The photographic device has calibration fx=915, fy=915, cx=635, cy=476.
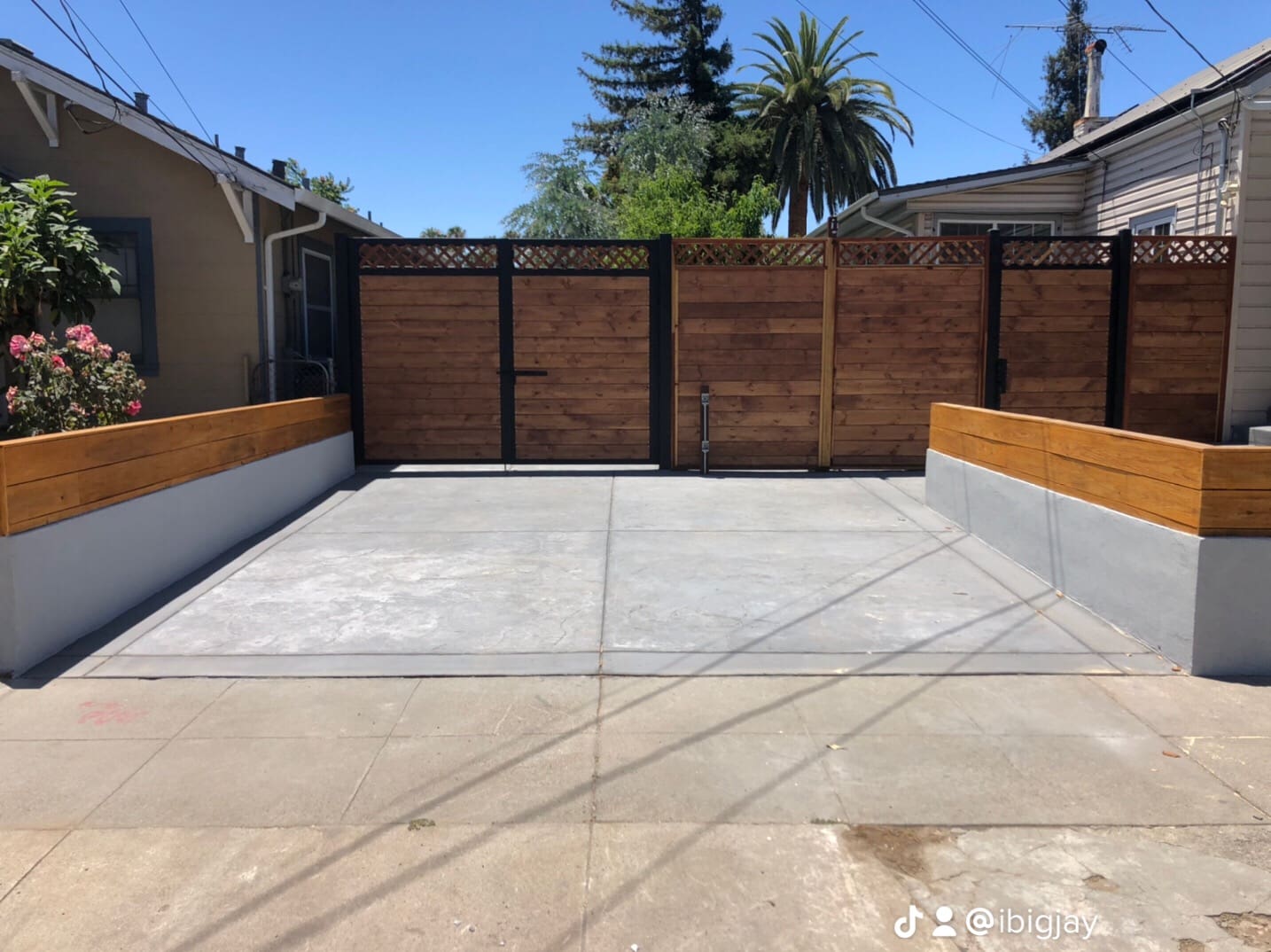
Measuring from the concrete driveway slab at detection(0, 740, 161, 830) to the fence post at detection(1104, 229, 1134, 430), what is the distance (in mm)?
9755

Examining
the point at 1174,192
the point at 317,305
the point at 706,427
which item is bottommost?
the point at 706,427

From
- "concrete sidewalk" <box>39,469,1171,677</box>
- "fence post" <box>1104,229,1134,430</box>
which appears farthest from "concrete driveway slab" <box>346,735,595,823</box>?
"fence post" <box>1104,229,1134,430</box>

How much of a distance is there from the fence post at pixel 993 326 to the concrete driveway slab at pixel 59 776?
887cm

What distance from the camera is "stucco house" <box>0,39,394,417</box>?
31.9ft

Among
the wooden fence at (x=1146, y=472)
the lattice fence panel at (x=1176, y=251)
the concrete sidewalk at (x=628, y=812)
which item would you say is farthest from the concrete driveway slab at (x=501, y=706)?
the lattice fence panel at (x=1176, y=251)

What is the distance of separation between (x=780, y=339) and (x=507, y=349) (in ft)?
9.93

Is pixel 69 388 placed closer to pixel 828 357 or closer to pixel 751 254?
pixel 751 254

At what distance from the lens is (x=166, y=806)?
10.9 ft

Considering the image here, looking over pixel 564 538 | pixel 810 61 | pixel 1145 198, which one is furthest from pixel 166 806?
pixel 810 61

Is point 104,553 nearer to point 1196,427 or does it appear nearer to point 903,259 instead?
point 903,259

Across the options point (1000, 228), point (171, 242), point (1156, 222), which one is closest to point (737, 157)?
point (1000, 228)

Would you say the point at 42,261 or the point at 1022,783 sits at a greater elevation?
the point at 42,261

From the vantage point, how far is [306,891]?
282cm

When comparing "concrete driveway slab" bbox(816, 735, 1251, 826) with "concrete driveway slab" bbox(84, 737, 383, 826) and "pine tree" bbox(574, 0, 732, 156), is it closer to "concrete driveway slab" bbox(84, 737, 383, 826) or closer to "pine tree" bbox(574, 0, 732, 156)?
"concrete driveway slab" bbox(84, 737, 383, 826)
